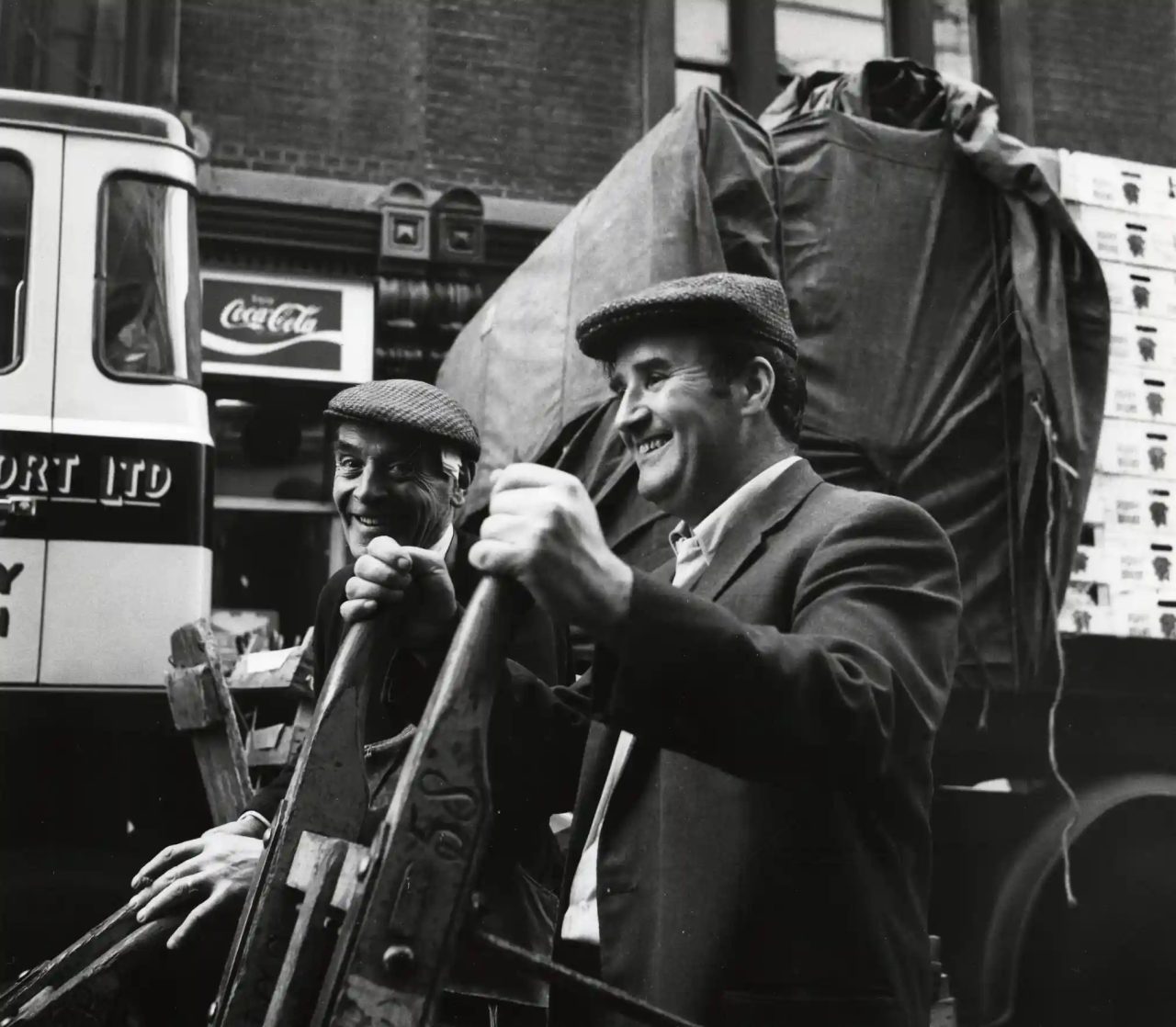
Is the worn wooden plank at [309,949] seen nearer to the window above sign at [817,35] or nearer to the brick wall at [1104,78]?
the window above sign at [817,35]

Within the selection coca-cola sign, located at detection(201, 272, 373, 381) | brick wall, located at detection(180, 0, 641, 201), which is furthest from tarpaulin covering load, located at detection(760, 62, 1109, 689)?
brick wall, located at detection(180, 0, 641, 201)

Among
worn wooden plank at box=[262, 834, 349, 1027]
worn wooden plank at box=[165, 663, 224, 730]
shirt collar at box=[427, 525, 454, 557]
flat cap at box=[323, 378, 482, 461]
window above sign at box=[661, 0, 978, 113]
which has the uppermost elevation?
window above sign at box=[661, 0, 978, 113]

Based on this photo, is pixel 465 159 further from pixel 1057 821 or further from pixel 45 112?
pixel 1057 821

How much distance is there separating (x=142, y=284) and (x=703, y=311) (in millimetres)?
3515

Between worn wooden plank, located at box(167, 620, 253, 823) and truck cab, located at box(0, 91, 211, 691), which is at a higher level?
truck cab, located at box(0, 91, 211, 691)

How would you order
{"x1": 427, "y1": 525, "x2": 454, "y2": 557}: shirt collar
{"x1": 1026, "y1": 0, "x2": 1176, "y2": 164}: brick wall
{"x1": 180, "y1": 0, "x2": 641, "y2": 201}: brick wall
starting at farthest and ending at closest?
{"x1": 1026, "y1": 0, "x2": 1176, "y2": 164}: brick wall, {"x1": 180, "y1": 0, "x2": 641, "y2": 201}: brick wall, {"x1": 427, "y1": 525, "x2": 454, "y2": 557}: shirt collar

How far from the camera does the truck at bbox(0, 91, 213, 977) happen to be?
4414 mm

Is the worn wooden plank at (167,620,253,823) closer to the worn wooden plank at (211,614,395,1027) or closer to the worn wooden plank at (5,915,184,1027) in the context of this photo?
the worn wooden plank at (5,915,184,1027)

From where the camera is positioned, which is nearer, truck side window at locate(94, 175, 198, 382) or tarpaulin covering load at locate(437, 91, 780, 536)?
tarpaulin covering load at locate(437, 91, 780, 536)

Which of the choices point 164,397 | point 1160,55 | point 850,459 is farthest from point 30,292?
point 1160,55

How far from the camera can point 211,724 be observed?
13.8ft

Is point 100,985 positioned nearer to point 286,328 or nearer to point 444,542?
point 444,542

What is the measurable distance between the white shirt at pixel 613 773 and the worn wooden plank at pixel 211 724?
2464mm

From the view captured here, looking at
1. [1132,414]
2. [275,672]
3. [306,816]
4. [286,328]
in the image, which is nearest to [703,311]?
[306,816]
